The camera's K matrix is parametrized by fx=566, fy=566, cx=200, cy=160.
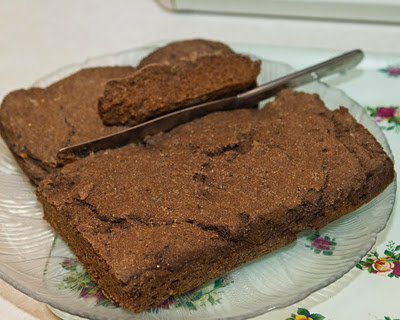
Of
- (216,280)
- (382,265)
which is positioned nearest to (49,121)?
(216,280)

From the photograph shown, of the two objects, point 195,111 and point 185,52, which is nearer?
point 195,111

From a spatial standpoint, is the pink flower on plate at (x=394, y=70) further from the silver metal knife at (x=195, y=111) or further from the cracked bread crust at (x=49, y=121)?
the cracked bread crust at (x=49, y=121)

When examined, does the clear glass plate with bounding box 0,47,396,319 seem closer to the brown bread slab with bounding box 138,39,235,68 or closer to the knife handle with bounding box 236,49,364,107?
the knife handle with bounding box 236,49,364,107

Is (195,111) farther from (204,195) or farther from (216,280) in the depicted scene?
(216,280)

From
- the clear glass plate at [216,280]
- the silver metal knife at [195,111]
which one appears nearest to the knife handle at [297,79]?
the silver metal knife at [195,111]

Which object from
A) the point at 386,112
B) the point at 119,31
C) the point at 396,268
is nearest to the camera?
the point at 396,268

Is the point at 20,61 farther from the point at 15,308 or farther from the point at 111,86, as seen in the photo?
the point at 15,308

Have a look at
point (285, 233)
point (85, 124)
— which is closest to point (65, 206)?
point (85, 124)

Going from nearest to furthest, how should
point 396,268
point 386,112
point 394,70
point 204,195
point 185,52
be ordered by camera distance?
1. point 204,195
2. point 396,268
3. point 185,52
4. point 386,112
5. point 394,70
